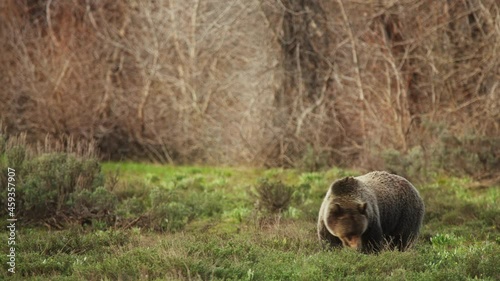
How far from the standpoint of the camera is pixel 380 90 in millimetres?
20266

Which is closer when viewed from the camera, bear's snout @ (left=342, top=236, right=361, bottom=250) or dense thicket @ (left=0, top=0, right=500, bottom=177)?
bear's snout @ (left=342, top=236, right=361, bottom=250)

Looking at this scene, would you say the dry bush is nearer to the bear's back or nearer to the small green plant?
the small green plant

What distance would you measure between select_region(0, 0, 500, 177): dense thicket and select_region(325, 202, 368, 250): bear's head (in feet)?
27.1

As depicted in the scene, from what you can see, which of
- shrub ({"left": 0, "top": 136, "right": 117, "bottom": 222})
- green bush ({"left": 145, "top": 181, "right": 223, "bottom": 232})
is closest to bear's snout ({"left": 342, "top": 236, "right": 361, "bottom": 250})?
green bush ({"left": 145, "top": 181, "right": 223, "bottom": 232})

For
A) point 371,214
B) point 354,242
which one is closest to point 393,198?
point 371,214

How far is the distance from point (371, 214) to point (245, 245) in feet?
4.94

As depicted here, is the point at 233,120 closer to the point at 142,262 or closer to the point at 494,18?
the point at 494,18

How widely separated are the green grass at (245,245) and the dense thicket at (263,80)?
3.94m

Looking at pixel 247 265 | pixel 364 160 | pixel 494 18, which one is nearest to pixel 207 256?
pixel 247 265

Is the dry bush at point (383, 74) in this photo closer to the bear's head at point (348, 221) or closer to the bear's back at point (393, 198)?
the bear's back at point (393, 198)

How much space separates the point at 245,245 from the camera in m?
8.90

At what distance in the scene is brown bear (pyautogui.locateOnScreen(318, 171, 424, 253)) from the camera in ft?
26.5

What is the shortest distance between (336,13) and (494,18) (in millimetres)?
4217

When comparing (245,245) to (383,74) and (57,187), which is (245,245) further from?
(383,74)
